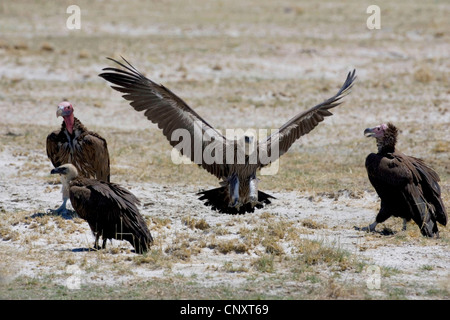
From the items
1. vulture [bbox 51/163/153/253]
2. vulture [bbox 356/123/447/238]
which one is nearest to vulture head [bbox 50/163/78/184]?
vulture [bbox 51/163/153/253]

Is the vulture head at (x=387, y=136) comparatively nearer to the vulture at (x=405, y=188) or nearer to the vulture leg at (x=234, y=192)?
the vulture at (x=405, y=188)

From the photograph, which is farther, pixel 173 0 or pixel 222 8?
pixel 173 0

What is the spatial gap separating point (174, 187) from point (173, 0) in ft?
90.5

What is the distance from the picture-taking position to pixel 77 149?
9781mm

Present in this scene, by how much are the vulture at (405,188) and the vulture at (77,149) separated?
3.43m

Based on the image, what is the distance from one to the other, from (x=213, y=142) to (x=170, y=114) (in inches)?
25.5

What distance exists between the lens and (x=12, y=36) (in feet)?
84.4

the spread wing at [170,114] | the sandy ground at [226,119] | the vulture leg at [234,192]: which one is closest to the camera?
the sandy ground at [226,119]

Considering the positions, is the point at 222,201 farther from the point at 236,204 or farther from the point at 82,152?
the point at 82,152

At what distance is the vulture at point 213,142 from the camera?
30.1 ft

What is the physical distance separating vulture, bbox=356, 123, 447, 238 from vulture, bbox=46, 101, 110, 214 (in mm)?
3426

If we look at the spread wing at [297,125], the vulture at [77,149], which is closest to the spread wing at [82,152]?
the vulture at [77,149]
